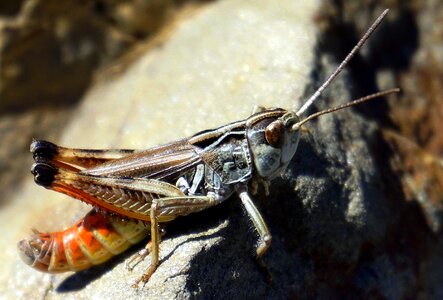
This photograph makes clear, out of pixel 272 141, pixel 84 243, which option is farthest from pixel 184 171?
pixel 84 243

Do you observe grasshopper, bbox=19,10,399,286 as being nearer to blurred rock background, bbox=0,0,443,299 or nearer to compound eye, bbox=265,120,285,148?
compound eye, bbox=265,120,285,148

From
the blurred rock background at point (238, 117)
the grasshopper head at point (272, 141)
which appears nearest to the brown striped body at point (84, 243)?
the blurred rock background at point (238, 117)

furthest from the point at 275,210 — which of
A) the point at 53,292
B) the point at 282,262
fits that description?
the point at 53,292

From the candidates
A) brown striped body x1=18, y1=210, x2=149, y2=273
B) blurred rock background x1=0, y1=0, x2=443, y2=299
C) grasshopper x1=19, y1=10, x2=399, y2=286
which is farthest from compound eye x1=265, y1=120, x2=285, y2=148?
brown striped body x1=18, y1=210, x2=149, y2=273

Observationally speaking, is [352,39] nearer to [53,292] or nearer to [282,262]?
[282,262]

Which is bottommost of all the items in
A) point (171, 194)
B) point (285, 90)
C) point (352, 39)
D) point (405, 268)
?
point (405, 268)

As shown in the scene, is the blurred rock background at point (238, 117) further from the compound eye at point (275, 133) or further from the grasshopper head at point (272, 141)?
the compound eye at point (275, 133)

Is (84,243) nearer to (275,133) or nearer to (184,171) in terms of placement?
(184,171)

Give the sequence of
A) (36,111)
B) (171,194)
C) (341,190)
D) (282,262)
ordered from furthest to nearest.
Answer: (36,111) → (341,190) → (282,262) → (171,194)
